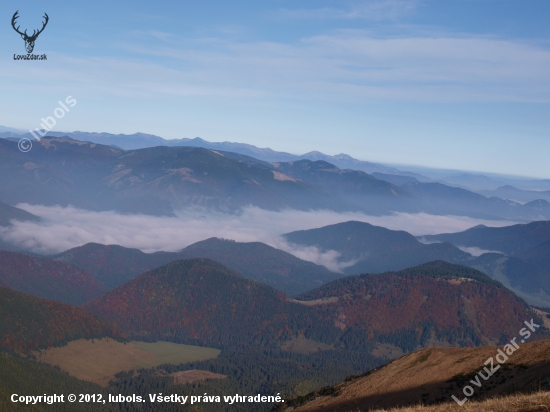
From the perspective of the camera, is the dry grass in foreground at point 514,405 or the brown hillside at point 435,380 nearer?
the dry grass in foreground at point 514,405

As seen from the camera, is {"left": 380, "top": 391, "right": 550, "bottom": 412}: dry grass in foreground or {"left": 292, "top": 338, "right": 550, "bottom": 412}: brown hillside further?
{"left": 292, "top": 338, "right": 550, "bottom": 412}: brown hillside

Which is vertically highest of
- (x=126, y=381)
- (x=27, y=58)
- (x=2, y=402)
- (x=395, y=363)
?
(x=27, y=58)

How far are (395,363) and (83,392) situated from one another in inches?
4577

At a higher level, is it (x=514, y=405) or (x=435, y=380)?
(x=514, y=405)

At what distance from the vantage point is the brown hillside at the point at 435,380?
63.9m

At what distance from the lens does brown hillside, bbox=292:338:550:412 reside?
63.9 meters

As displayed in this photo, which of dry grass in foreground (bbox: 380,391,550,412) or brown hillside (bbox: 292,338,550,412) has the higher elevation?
dry grass in foreground (bbox: 380,391,550,412)

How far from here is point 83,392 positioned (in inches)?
6855

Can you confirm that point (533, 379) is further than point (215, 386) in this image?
No

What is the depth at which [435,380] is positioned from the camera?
77.8m

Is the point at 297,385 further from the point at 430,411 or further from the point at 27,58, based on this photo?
the point at 430,411

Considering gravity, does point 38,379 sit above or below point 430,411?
below

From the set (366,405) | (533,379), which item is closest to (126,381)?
(366,405)

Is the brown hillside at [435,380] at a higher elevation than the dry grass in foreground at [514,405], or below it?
below
